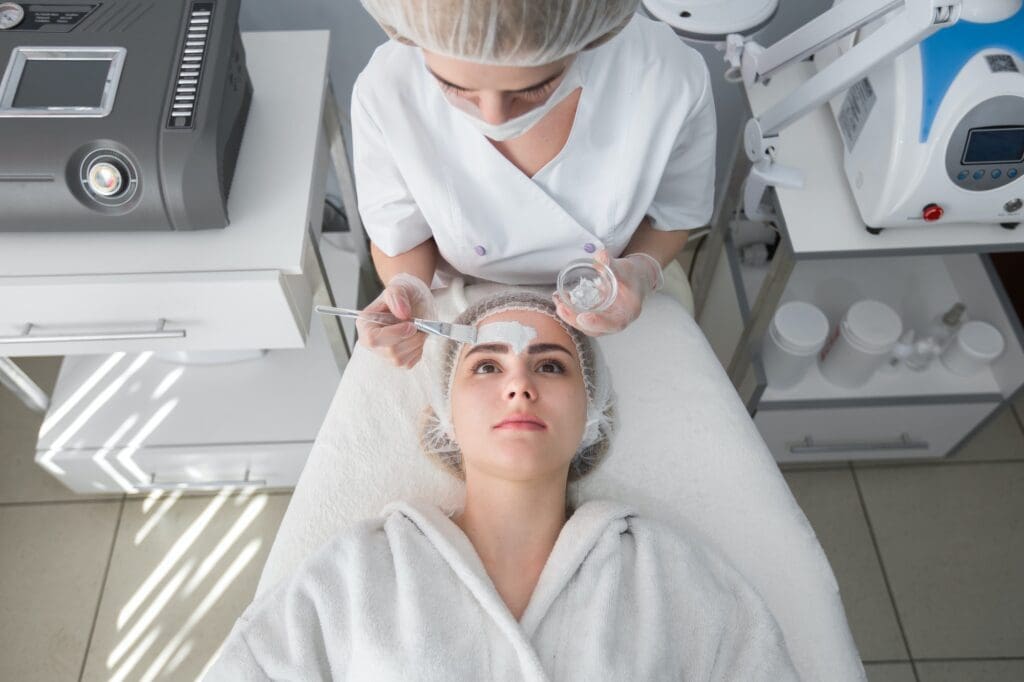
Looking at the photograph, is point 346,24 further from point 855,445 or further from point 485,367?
point 855,445

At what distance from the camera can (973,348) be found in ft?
5.73

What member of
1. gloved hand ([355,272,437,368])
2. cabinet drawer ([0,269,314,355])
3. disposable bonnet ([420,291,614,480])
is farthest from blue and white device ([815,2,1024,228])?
cabinet drawer ([0,269,314,355])

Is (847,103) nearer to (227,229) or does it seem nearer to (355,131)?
(355,131)

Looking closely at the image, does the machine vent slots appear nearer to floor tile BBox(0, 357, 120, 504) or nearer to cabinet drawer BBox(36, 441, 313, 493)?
cabinet drawer BBox(36, 441, 313, 493)

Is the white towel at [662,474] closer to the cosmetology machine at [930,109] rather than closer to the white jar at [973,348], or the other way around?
the cosmetology machine at [930,109]

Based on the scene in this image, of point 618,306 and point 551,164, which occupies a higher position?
point 551,164

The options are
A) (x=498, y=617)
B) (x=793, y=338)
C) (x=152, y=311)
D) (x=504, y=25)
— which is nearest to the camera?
(x=504, y=25)

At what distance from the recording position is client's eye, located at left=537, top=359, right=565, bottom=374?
1268mm

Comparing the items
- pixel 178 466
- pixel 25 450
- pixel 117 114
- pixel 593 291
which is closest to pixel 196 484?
pixel 178 466

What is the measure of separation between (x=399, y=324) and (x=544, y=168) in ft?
1.02

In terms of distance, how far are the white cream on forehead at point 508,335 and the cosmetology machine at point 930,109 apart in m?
0.53

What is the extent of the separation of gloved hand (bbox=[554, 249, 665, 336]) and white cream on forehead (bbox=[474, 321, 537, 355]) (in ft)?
0.24

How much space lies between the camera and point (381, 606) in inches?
45.4

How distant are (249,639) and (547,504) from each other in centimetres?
47
